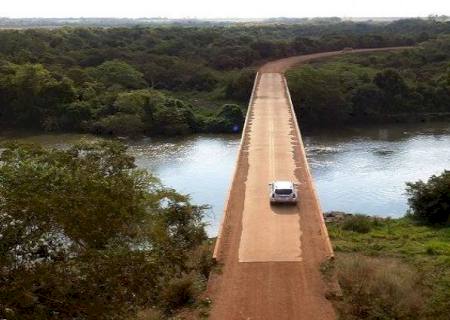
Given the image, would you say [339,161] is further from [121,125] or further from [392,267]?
[392,267]

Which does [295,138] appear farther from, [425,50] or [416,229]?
[425,50]

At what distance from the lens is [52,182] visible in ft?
34.3

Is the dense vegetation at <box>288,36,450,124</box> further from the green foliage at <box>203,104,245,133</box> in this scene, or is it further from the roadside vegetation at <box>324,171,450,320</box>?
the roadside vegetation at <box>324,171,450,320</box>

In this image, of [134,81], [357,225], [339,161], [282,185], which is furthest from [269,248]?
[134,81]

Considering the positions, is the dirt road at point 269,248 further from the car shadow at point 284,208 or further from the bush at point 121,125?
the bush at point 121,125

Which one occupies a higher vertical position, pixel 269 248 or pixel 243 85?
pixel 269 248

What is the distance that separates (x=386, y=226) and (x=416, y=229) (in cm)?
123

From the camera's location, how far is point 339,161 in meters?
38.6

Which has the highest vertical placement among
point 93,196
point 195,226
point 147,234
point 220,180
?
point 93,196

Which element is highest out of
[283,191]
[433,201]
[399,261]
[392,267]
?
[283,191]

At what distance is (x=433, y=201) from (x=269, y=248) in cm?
1170

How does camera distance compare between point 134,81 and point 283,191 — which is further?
point 134,81

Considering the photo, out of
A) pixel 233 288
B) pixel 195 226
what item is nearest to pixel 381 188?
pixel 195 226

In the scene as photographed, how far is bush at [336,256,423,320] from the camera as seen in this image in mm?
14016
